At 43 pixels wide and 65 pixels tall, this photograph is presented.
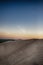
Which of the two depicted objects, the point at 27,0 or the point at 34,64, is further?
the point at 27,0

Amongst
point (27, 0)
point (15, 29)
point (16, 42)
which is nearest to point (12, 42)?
point (16, 42)

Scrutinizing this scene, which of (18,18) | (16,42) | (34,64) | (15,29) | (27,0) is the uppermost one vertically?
(27,0)

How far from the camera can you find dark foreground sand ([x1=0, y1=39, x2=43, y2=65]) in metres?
1.43

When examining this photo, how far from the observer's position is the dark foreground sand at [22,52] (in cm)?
143

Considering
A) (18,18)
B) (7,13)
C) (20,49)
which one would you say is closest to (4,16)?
(7,13)

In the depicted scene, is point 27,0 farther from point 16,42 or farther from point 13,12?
point 16,42

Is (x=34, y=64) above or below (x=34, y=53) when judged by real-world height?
below

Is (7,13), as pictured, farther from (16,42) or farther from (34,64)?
(34,64)

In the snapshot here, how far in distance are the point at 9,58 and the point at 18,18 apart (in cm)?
44

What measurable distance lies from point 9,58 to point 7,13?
492mm

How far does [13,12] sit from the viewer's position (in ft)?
5.04

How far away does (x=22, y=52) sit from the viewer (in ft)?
4.82

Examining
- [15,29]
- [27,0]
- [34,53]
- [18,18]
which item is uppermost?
[27,0]

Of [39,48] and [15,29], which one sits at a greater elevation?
[15,29]
